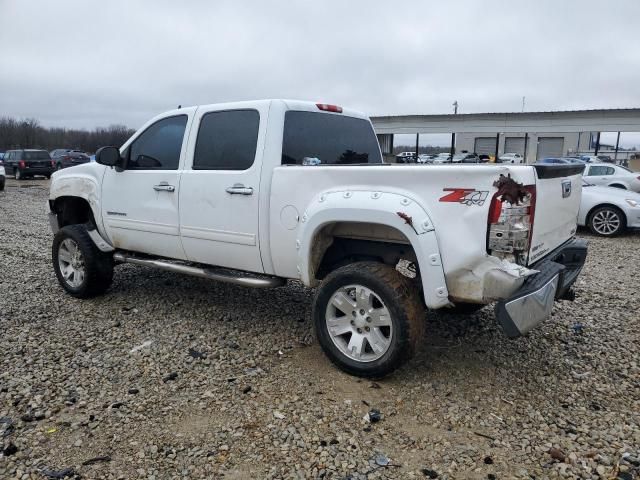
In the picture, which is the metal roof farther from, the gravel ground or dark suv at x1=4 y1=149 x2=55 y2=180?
the gravel ground

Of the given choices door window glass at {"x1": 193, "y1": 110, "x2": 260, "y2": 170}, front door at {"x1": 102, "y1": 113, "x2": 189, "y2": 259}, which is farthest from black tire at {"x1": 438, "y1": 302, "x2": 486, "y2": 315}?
front door at {"x1": 102, "y1": 113, "x2": 189, "y2": 259}

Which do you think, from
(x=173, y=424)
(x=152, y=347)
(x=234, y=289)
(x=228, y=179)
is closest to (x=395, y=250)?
(x=228, y=179)

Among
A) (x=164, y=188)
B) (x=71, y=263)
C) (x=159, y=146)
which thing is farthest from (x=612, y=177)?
(x=71, y=263)

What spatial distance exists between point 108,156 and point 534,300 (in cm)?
407

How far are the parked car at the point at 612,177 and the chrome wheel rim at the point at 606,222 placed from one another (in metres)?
4.64

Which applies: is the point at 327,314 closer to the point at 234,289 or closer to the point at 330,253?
the point at 330,253

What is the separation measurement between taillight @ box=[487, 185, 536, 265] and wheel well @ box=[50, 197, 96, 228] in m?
4.65

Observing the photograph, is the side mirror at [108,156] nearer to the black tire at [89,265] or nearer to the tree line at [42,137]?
the black tire at [89,265]

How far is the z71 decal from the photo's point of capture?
3.02m

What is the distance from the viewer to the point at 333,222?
361 centimetres

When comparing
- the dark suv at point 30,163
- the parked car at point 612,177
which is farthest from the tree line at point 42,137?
the parked car at point 612,177

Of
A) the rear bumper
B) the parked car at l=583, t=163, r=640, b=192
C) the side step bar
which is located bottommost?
the side step bar

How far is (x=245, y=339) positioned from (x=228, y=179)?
1.40 meters

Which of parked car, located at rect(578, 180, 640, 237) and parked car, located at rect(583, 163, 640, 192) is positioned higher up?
parked car, located at rect(583, 163, 640, 192)
